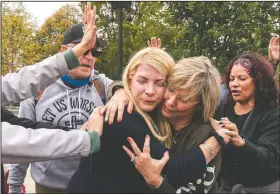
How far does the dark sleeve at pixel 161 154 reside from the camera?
1.69 m

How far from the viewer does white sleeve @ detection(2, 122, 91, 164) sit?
1.37 meters

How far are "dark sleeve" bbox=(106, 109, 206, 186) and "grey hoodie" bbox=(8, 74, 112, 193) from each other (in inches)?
35.7

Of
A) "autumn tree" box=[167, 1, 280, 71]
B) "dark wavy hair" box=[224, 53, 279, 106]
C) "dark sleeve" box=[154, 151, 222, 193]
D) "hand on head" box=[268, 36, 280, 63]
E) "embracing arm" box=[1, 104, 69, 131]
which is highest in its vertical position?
"autumn tree" box=[167, 1, 280, 71]

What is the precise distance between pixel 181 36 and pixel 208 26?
1.34 meters

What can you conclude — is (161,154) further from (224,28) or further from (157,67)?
(224,28)

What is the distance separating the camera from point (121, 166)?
5.57 ft

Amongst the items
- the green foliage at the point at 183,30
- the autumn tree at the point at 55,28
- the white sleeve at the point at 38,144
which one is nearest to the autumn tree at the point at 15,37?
the green foliage at the point at 183,30

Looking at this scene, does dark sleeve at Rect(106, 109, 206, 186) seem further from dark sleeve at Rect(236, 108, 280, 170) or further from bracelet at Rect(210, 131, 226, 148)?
dark sleeve at Rect(236, 108, 280, 170)

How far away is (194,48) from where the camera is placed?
47.6 feet

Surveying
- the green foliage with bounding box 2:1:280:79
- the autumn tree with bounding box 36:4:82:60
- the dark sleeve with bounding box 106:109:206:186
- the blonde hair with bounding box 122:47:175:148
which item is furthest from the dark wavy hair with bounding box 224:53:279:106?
the autumn tree with bounding box 36:4:82:60

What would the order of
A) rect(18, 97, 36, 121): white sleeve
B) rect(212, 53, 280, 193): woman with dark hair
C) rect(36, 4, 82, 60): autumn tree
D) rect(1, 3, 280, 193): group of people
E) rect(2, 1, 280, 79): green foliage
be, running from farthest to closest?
rect(36, 4, 82, 60): autumn tree, rect(2, 1, 280, 79): green foliage, rect(18, 97, 36, 121): white sleeve, rect(212, 53, 280, 193): woman with dark hair, rect(1, 3, 280, 193): group of people

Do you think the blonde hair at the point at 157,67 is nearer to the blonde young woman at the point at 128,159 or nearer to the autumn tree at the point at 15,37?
the blonde young woman at the point at 128,159

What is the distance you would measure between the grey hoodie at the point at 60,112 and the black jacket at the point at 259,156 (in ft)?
3.26

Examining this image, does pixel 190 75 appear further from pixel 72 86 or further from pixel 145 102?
pixel 72 86
